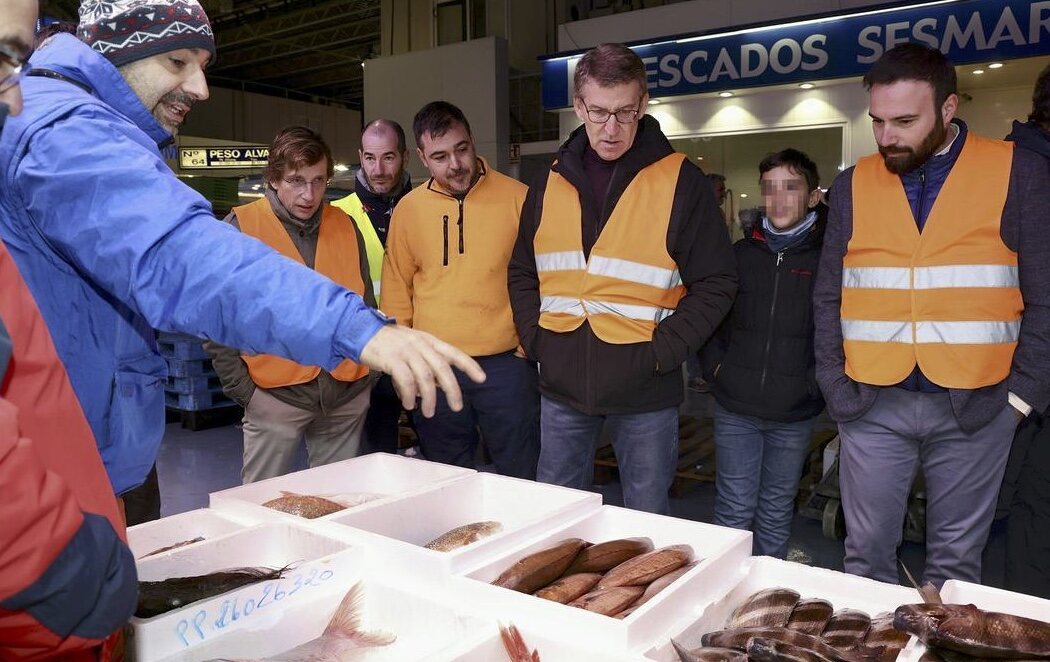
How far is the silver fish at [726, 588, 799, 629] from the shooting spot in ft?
5.16

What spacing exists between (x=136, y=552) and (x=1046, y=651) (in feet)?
5.99

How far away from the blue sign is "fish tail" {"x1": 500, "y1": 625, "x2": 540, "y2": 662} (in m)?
5.65

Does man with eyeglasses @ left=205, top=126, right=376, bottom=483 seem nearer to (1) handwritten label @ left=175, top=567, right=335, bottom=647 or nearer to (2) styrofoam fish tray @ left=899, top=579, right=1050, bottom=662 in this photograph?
(1) handwritten label @ left=175, top=567, right=335, bottom=647

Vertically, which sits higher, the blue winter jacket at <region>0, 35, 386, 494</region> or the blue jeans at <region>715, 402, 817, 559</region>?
the blue winter jacket at <region>0, 35, 386, 494</region>

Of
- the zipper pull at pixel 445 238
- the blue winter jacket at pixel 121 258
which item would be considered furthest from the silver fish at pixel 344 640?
the zipper pull at pixel 445 238

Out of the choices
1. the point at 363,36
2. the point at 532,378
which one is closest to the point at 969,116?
the point at 532,378

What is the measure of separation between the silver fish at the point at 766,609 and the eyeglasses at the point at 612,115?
163cm

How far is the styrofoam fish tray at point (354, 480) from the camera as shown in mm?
2188

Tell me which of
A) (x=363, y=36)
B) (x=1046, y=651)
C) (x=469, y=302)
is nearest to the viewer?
(x=1046, y=651)

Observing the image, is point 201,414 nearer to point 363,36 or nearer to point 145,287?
point 145,287

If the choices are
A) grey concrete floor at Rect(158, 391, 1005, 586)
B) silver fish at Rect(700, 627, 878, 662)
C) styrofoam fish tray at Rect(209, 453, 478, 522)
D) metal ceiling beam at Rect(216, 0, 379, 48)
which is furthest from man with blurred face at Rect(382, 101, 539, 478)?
metal ceiling beam at Rect(216, 0, 379, 48)

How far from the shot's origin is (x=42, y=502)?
76 centimetres

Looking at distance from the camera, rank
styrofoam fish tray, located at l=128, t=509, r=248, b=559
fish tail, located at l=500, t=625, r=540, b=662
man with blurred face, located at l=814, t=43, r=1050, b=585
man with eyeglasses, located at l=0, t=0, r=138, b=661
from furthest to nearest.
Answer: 1. man with blurred face, located at l=814, t=43, r=1050, b=585
2. styrofoam fish tray, located at l=128, t=509, r=248, b=559
3. fish tail, located at l=500, t=625, r=540, b=662
4. man with eyeglasses, located at l=0, t=0, r=138, b=661

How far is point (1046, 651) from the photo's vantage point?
1367 millimetres
